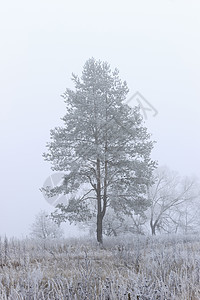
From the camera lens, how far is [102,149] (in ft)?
42.4

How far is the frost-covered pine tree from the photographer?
13.3 meters

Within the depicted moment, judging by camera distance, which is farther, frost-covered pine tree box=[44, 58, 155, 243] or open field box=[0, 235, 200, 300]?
frost-covered pine tree box=[44, 58, 155, 243]

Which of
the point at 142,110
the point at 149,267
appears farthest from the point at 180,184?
the point at 149,267

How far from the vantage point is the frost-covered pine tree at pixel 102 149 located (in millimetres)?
13266

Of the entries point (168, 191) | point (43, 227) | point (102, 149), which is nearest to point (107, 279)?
point (102, 149)

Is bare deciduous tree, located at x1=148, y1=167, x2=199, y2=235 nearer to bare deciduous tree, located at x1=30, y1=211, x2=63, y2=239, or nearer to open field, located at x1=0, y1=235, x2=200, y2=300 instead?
bare deciduous tree, located at x1=30, y1=211, x2=63, y2=239

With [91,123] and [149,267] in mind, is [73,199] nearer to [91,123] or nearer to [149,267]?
[91,123]

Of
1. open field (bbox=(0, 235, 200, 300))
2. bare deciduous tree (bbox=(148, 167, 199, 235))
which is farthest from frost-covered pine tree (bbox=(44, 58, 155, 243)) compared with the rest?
bare deciduous tree (bbox=(148, 167, 199, 235))

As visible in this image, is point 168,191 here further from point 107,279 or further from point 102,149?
point 107,279

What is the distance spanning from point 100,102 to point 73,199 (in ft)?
16.2

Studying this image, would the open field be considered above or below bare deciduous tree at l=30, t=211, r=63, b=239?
above

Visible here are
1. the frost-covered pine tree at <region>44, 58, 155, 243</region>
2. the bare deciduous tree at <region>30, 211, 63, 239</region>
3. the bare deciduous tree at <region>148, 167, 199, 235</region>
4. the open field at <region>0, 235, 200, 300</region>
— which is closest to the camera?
the open field at <region>0, 235, 200, 300</region>

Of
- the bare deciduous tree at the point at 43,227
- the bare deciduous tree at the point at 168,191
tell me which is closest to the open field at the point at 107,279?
the bare deciduous tree at the point at 168,191

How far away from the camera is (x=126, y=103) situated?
14.3 metres
